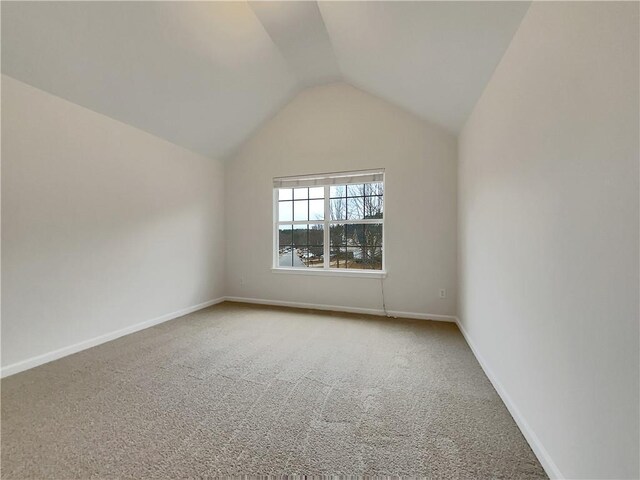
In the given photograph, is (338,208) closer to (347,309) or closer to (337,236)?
(337,236)

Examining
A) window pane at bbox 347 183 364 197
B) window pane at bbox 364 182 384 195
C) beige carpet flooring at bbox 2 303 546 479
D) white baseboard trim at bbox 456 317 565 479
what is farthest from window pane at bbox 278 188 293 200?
white baseboard trim at bbox 456 317 565 479

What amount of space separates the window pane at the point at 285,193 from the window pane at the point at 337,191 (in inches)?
26.4

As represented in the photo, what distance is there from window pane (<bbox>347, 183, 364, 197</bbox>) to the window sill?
1.13 meters

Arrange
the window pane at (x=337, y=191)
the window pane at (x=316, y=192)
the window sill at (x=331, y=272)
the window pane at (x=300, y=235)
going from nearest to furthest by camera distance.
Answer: the window sill at (x=331, y=272) → the window pane at (x=337, y=191) → the window pane at (x=316, y=192) → the window pane at (x=300, y=235)

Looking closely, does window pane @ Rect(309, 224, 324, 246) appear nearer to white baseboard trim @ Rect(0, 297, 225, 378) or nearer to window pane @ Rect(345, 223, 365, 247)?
window pane @ Rect(345, 223, 365, 247)

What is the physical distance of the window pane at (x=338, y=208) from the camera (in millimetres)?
3986

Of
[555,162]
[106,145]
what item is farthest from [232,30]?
[555,162]

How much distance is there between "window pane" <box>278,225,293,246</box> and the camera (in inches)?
169

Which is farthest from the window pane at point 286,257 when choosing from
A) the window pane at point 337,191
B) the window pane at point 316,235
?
the window pane at point 337,191

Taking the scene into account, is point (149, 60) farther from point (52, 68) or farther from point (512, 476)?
point (512, 476)

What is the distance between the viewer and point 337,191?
4012 mm

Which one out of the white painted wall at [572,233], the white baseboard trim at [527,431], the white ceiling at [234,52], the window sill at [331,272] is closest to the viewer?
the white painted wall at [572,233]

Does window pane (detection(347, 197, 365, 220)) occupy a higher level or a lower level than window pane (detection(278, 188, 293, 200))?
lower

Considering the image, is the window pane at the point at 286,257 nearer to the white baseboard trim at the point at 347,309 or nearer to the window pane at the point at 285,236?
the window pane at the point at 285,236
